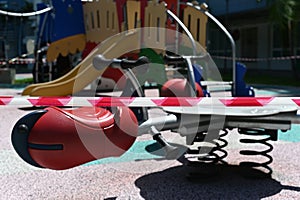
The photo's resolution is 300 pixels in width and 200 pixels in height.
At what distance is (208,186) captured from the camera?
3477 millimetres

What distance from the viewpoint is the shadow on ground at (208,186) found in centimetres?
327

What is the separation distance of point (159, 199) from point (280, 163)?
5.54ft

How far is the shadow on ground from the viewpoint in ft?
10.7

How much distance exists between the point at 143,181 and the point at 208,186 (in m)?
0.61

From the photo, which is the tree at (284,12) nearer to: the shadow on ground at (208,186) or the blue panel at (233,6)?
the blue panel at (233,6)

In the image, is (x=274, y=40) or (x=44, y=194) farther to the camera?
(x=274, y=40)

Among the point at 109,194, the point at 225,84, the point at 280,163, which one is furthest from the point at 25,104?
the point at 225,84

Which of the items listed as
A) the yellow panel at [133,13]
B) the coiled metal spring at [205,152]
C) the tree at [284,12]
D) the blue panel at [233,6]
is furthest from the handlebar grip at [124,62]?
the blue panel at [233,6]

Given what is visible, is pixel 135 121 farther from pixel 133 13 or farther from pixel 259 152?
pixel 133 13

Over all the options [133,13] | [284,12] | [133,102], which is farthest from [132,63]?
[284,12]

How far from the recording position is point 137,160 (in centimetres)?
436

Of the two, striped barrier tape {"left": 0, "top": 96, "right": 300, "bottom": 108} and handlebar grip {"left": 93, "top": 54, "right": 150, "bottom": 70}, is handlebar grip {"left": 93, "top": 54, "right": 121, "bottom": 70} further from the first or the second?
striped barrier tape {"left": 0, "top": 96, "right": 300, "bottom": 108}

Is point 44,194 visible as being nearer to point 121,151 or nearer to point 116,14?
point 121,151

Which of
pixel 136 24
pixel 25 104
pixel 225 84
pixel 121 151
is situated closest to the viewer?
pixel 121 151
